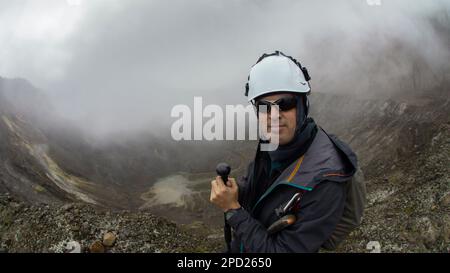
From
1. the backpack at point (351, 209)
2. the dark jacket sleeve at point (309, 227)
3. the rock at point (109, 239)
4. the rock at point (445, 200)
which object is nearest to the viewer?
the dark jacket sleeve at point (309, 227)

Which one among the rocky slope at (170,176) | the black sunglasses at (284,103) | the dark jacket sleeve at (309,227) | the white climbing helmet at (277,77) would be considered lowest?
the rocky slope at (170,176)

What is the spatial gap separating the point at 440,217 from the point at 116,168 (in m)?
91.4

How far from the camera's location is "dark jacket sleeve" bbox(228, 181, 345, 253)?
3396mm

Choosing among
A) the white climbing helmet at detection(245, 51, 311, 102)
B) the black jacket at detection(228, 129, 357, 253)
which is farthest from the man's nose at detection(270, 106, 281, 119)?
the black jacket at detection(228, 129, 357, 253)

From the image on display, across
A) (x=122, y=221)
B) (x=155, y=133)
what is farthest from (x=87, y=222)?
(x=155, y=133)

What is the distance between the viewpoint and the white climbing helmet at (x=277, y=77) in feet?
12.3

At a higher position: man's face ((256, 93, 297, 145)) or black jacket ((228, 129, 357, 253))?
man's face ((256, 93, 297, 145))

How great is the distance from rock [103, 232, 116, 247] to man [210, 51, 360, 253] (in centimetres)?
1435

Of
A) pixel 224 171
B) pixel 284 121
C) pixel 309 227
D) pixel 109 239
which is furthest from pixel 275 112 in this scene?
pixel 109 239

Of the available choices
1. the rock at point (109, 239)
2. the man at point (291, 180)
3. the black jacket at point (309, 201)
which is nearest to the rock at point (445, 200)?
the rock at point (109, 239)

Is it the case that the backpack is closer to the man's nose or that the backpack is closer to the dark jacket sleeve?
the dark jacket sleeve

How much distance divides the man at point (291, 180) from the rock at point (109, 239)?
14.3 meters

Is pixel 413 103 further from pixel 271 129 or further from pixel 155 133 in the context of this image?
pixel 155 133

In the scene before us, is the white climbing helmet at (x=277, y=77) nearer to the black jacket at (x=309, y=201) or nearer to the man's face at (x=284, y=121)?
the man's face at (x=284, y=121)
